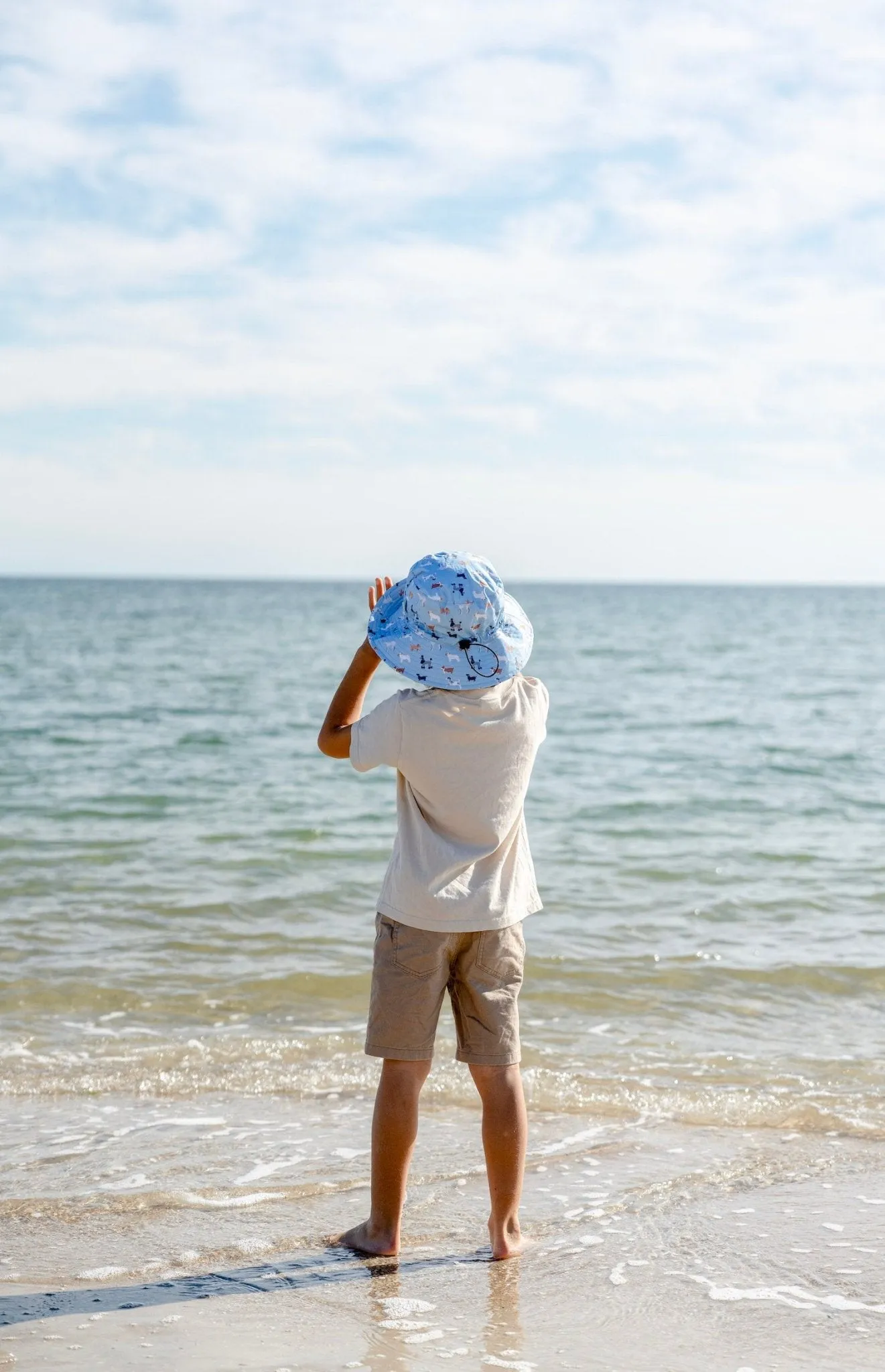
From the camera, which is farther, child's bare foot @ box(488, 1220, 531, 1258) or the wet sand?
child's bare foot @ box(488, 1220, 531, 1258)

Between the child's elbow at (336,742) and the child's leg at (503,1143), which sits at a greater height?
the child's elbow at (336,742)

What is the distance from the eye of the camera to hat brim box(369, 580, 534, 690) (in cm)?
322

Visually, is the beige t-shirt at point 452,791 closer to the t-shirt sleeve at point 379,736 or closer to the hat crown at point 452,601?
the t-shirt sleeve at point 379,736

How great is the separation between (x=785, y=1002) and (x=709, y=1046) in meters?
0.76

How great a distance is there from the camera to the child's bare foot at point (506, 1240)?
345 centimetres

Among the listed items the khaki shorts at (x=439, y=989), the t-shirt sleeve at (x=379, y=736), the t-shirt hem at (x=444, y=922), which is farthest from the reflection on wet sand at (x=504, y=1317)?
the t-shirt sleeve at (x=379, y=736)

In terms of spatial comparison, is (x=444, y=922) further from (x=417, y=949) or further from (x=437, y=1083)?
(x=437, y=1083)

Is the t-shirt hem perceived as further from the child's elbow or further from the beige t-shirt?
the child's elbow

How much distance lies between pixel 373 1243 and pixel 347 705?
1.46 meters

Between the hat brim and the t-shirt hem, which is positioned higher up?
the hat brim

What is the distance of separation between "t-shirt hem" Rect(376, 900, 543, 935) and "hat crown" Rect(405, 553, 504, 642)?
2.37ft

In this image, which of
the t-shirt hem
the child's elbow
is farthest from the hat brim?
the t-shirt hem

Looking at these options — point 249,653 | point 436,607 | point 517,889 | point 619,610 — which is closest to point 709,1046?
point 517,889

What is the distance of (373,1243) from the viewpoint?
3.45 m
